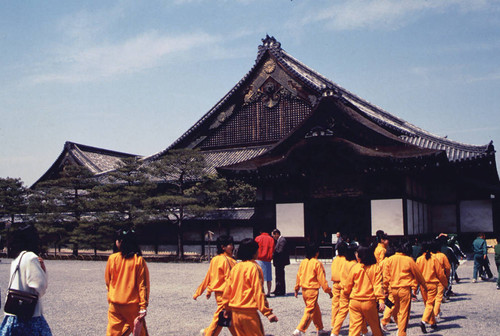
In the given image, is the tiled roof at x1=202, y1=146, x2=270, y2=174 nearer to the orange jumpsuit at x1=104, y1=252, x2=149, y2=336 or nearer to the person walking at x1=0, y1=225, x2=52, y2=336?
the orange jumpsuit at x1=104, y1=252, x2=149, y2=336

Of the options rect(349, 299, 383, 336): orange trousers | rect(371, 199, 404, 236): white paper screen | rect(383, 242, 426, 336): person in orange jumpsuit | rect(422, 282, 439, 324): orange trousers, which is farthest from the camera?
rect(371, 199, 404, 236): white paper screen

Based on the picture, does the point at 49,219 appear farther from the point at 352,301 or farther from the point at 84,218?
the point at 352,301

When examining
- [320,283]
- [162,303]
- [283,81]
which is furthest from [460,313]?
[283,81]

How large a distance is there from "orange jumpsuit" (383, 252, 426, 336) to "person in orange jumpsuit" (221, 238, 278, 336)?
2.74m

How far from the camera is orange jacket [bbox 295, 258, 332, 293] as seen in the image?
25.6 feet

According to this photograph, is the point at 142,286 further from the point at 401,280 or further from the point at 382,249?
the point at 382,249

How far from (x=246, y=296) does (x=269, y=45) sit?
84.0ft

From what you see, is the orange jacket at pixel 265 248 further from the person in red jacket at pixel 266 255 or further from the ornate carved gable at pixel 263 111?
the ornate carved gable at pixel 263 111

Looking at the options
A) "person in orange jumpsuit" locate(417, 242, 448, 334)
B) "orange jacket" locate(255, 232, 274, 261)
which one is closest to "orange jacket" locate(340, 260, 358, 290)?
"person in orange jumpsuit" locate(417, 242, 448, 334)

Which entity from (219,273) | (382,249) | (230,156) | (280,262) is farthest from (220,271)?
(230,156)

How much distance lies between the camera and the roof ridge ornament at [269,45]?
96.9 ft

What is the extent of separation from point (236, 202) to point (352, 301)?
1879 cm

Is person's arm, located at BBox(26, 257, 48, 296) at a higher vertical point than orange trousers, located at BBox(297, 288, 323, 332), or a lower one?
higher

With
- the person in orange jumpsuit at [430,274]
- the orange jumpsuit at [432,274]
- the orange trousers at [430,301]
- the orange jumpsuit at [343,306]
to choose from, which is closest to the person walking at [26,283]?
the orange jumpsuit at [343,306]
